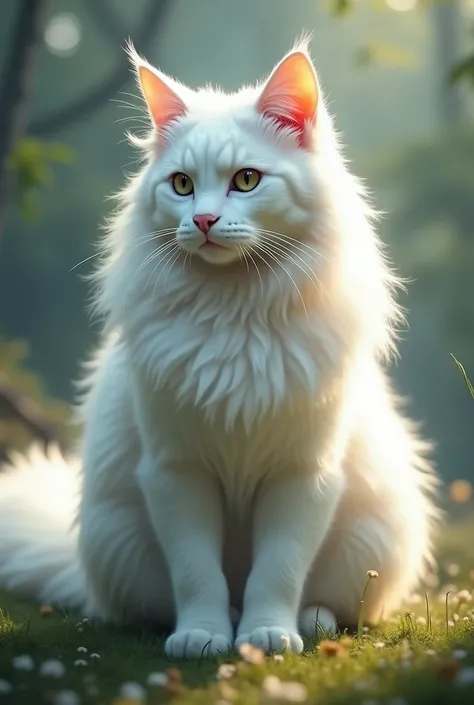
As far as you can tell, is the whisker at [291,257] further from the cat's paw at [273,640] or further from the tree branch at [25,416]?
the tree branch at [25,416]

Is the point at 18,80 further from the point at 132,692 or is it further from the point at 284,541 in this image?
the point at 132,692

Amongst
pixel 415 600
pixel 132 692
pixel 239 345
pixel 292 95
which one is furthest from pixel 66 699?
pixel 415 600

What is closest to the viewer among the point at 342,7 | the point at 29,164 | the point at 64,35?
the point at 342,7

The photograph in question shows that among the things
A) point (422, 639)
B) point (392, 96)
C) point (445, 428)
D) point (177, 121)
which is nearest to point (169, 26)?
point (392, 96)

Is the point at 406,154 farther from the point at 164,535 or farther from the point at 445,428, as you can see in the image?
the point at 164,535

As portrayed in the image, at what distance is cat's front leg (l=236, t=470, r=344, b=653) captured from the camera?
289 centimetres

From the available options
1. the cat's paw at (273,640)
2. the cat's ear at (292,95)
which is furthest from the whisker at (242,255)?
the cat's paw at (273,640)

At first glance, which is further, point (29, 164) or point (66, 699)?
point (29, 164)

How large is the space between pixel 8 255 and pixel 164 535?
864 centimetres

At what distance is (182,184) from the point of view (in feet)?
9.59

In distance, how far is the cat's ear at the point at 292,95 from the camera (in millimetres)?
2906

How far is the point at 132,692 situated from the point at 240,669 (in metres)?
0.33

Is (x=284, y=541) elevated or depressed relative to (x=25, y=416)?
elevated

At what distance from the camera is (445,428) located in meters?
10.4
